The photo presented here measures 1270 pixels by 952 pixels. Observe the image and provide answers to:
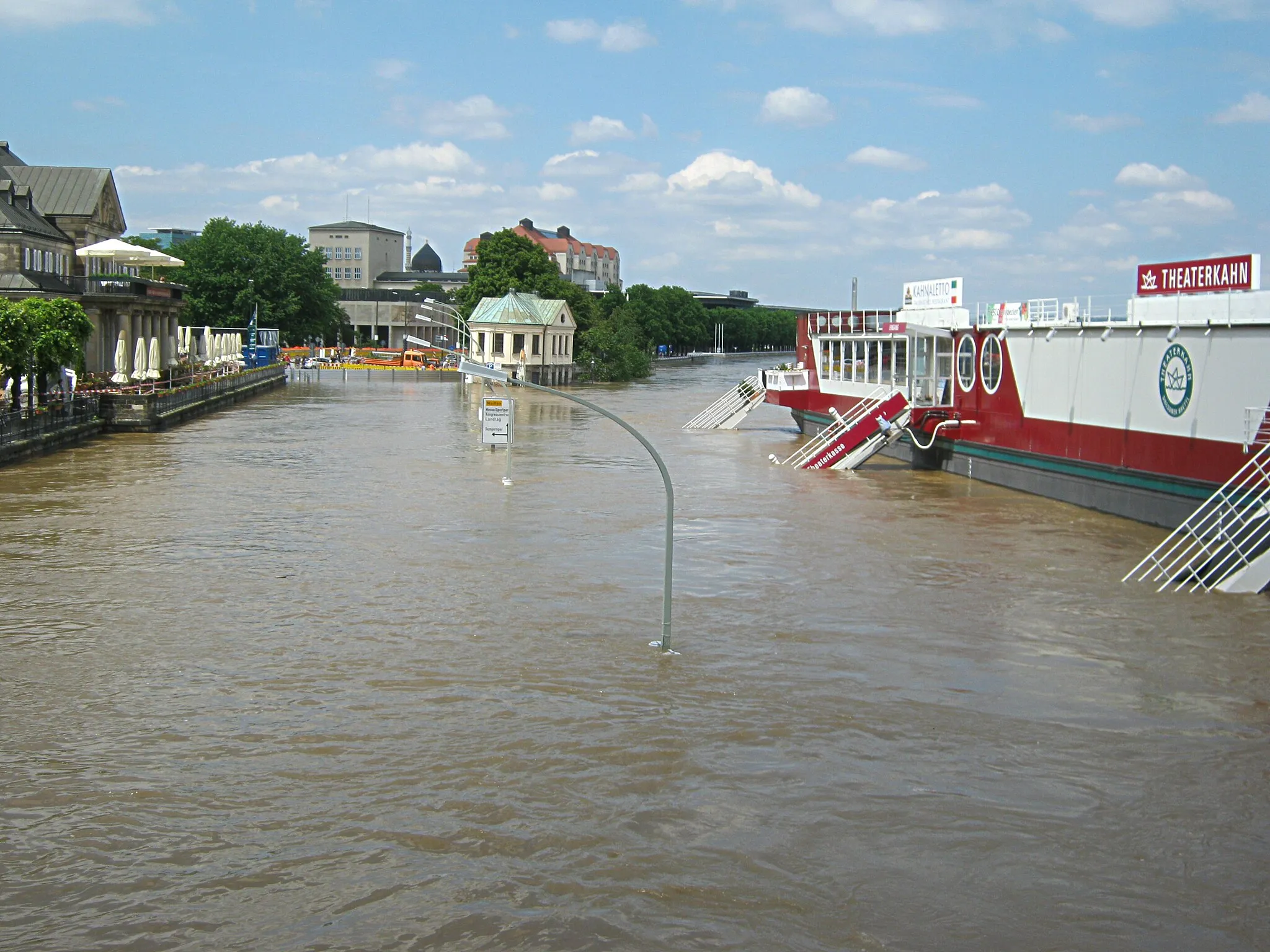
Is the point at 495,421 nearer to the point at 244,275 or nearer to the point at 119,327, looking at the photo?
the point at 119,327

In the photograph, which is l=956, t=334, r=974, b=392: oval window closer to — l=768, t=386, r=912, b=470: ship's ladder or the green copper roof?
l=768, t=386, r=912, b=470: ship's ladder

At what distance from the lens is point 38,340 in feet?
131

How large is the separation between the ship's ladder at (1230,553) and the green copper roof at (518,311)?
239 ft

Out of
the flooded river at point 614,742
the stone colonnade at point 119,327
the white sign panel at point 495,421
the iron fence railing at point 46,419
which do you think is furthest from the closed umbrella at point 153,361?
the flooded river at point 614,742

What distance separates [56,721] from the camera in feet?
46.8

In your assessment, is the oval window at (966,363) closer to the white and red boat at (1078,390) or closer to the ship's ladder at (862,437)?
the white and red boat at (1078,390)

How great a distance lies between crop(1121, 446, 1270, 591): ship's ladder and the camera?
21.5m

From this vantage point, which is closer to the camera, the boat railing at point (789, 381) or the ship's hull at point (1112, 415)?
the ship's hull at point (1112, 415)

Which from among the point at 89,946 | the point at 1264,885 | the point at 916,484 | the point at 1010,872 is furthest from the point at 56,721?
the point at 916,484

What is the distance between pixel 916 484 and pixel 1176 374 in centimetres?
984

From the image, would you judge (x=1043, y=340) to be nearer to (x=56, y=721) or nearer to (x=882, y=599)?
(x=882, y=599)

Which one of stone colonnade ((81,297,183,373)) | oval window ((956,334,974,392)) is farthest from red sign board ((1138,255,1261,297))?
stone colonnade ((81,297,183,373))

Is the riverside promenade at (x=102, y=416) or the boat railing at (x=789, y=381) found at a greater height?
the boat railing at (x=789, y=381)

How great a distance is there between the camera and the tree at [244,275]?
372 ft
